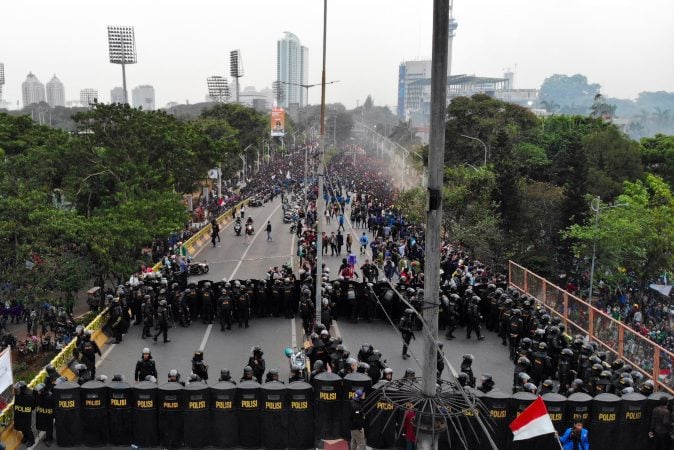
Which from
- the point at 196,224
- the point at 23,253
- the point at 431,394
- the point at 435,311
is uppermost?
the point at 435,311

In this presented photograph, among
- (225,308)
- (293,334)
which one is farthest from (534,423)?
(225,308)

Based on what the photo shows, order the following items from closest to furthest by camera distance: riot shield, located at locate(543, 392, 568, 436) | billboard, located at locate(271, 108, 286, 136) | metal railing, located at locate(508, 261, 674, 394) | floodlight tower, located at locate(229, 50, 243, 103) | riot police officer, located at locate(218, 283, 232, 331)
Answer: riot shield, located at locate(543, 392, 568, 436) → metal railing, located at locate(508, 261, 674, 394) → riot police officer, located at locate(218, 283, 232, 331) → billboard, located at locate(271, 108, 286, 136) → floodlight tower, located at locate(229, 50, 243, 103)

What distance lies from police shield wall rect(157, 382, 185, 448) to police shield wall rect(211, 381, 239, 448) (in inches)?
23.7

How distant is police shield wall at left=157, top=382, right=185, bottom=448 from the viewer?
12.2 meters

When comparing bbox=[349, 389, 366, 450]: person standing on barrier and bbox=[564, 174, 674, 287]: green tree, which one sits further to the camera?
bbox=[564, 174, 674, 287]: green tree

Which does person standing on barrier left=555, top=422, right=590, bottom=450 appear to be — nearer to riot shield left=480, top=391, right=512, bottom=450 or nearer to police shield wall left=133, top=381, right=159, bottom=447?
riot shield left=480, top=391, right=512, bottom=450

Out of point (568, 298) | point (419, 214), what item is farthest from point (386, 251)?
point (568, 298)

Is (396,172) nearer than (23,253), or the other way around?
(23,253)

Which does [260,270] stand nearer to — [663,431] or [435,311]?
[663,431]

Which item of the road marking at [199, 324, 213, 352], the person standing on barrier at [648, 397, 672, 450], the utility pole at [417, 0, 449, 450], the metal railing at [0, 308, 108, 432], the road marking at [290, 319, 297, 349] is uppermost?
the utility pole at [417, 0, 449, 450]

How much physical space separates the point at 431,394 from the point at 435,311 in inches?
28.6

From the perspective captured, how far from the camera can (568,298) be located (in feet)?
66.1

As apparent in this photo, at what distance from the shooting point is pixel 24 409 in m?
12.4

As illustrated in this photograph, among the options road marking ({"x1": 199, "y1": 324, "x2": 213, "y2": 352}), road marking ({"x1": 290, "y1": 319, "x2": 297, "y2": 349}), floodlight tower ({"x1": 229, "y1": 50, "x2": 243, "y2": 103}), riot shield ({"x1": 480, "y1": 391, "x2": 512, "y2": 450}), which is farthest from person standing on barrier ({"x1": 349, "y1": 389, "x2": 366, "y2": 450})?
floodlight tower ({"x1": 229, "y1": 50, "x2": 243, "y2": 103})
